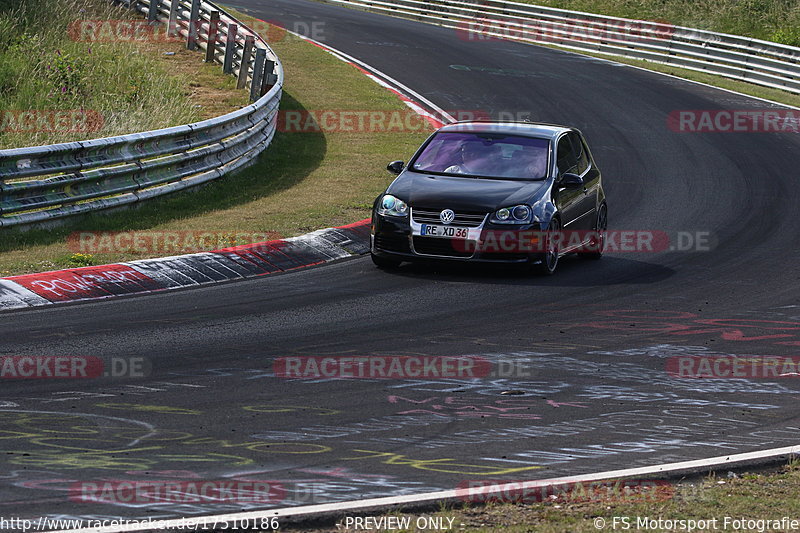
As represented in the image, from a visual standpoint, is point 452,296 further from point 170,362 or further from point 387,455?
point 387,455

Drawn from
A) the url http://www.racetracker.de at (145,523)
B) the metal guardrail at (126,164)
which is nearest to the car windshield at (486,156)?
the metal guardrail at (126,164)

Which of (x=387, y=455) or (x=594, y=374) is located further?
(x=594, y=374)

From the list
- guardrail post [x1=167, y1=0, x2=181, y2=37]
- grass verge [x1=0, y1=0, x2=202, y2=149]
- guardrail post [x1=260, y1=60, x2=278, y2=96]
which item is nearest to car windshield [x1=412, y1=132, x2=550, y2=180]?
grass verge [x1=0, y1=0, x2=202, y2=149]

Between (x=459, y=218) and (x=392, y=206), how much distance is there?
773 millimetres

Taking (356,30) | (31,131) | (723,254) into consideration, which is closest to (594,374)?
(723,254)

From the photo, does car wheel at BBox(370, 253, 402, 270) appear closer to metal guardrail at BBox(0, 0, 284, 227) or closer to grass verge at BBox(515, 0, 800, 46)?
metal guardrail at BBox(0, 0, 284, 227)

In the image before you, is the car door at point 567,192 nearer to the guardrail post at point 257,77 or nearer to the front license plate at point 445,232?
the front license plate at point 445,232

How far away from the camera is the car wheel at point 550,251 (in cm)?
1246

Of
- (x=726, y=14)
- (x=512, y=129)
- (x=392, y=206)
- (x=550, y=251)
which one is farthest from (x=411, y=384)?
(x=726, y=14)

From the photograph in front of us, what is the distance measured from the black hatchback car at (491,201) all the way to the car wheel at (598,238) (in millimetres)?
15

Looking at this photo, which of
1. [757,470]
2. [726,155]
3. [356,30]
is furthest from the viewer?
[356,30]

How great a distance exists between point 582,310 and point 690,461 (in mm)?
4662

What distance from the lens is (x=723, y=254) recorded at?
14.1 m

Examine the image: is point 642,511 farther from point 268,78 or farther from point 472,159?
point 268,78
